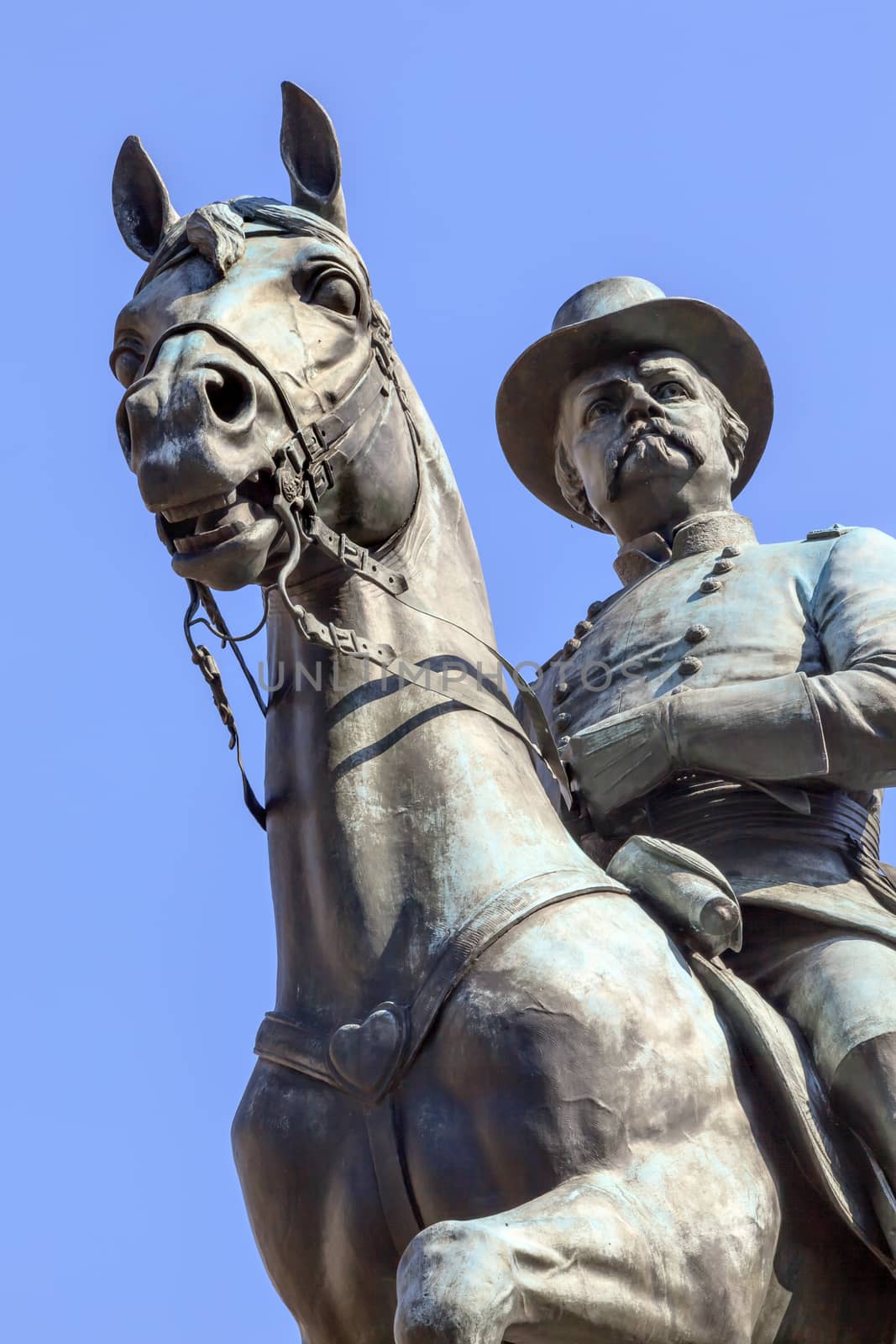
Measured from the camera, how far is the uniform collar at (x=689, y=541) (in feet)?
26.8

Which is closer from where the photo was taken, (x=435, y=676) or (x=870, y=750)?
(x=435, y=676)

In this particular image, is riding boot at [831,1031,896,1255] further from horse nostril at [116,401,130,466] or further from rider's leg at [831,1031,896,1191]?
horse nostril at [116,401,130,466]

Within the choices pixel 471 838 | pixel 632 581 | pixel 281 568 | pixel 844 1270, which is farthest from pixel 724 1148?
pixel 632 581

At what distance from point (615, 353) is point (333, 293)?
104 inches

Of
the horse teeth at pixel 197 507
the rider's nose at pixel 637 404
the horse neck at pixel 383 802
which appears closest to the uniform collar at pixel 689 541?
the rider's nose at pixel 637 404

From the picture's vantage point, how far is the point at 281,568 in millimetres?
5660

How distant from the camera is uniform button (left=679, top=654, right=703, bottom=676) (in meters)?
7.24

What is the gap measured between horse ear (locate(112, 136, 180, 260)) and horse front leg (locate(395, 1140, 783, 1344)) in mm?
3337

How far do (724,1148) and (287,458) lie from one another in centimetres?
214

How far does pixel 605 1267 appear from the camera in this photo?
4836mm

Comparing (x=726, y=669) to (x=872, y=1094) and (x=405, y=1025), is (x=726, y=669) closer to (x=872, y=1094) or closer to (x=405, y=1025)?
(x=872, y=1094)

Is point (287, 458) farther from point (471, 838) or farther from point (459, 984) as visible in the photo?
point (459, 984)

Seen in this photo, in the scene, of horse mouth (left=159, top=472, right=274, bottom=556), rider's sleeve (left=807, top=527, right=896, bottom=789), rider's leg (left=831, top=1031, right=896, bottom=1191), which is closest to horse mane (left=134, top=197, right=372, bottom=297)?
horse mouth (left=159, top=472, right=274, bottom=556)

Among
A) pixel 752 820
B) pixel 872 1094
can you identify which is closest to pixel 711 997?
pixel 872 1094
